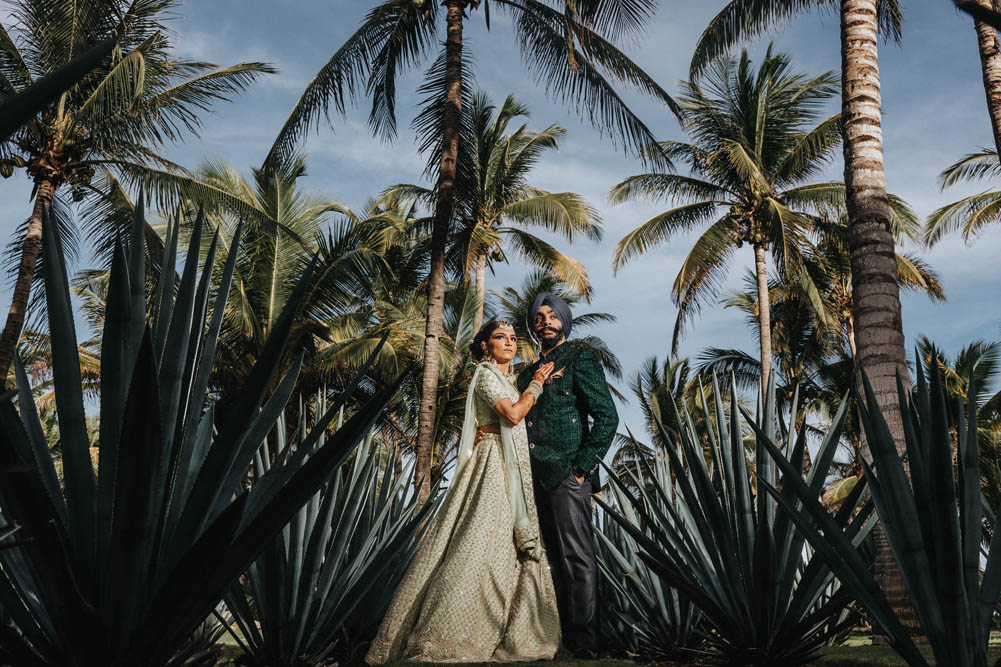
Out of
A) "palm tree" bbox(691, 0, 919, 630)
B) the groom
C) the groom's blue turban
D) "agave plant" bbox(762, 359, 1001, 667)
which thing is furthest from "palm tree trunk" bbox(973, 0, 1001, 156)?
"agave plant" bbox(762, 359, 1001, 667)

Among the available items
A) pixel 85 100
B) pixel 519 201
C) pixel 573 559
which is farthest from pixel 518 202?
pixel 573 559

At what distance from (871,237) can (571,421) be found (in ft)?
7.39

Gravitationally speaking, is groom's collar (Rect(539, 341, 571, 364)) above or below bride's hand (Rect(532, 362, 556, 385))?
above

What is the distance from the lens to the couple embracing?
3.01 m

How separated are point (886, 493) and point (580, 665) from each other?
59.5 inches

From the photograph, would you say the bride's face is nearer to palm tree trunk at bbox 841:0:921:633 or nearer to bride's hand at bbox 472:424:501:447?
bride's hand at bbox 472:424:501:447

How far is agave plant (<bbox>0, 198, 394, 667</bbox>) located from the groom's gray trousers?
2207 millimetres

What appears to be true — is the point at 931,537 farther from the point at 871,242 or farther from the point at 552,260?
the point at 552,260

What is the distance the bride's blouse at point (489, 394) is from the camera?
3504 millimetres

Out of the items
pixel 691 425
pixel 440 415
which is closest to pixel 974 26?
pixel 691 425

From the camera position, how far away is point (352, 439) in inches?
44.1

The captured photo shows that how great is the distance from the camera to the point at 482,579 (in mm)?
3113

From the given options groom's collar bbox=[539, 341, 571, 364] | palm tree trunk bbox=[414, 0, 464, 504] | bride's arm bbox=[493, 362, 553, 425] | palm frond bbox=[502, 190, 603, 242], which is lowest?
bride's arm bbox=[493, 362, 553, 425]

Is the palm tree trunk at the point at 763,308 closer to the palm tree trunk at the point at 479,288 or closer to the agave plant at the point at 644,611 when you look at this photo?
the palm tree trunk at the point at 479,288
